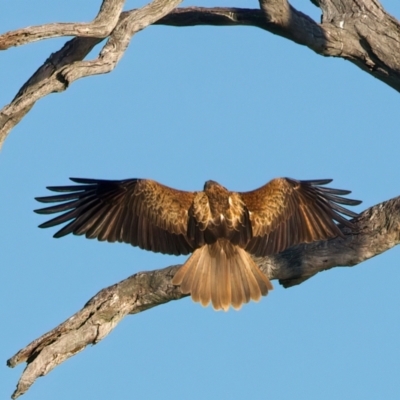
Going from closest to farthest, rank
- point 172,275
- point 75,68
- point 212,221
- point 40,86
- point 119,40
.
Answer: point 75,68, point 40,86, point 119,40, point 172,275, point 212,221

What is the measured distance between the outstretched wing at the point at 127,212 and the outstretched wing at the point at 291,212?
1.77 ft

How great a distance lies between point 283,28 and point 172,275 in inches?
87.0

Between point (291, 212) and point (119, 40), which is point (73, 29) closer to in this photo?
point (119, 40)

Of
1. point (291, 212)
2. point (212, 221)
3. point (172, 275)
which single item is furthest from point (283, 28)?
point (172, 275)

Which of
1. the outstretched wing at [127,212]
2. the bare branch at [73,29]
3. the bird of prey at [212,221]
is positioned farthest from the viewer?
the outstretched wing at [127,212]

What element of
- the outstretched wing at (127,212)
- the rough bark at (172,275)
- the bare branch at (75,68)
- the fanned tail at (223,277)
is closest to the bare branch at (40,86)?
the bare branch at (75,68)

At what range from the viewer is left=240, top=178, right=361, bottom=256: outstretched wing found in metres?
8.11

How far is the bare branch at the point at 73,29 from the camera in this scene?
7.16 m

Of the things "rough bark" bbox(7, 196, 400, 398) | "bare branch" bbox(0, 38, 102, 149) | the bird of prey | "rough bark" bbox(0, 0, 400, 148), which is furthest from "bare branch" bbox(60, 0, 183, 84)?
"rough bark" bbox(7, 196, 400, 398)

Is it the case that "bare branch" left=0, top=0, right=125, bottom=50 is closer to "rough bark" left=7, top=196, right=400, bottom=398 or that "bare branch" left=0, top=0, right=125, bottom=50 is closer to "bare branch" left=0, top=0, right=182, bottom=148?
"bare branch" left=0, top=0, right=182, bottom=148

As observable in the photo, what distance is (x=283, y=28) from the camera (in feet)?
27.5

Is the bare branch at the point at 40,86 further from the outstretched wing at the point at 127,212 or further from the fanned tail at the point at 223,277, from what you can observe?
the fanned tail at the point at 223,277

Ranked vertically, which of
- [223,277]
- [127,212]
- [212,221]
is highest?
[127,212]

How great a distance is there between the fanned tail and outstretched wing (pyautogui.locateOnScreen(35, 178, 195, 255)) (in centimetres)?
22
